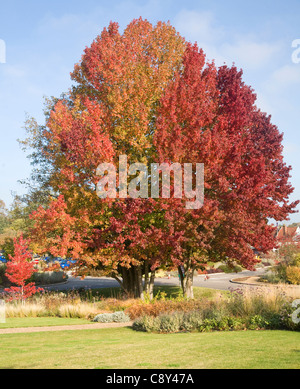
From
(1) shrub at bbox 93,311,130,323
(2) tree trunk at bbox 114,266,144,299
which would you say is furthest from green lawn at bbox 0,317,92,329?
(2) tree trunk at bbox 114,266,144,299

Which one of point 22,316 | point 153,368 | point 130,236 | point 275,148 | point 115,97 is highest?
point 115,97

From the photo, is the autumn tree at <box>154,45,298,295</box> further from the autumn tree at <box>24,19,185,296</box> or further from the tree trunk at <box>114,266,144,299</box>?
the tree trunk at <box>114,266,144,299</box>

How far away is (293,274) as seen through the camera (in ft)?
93.6

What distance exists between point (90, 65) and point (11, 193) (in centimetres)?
1675

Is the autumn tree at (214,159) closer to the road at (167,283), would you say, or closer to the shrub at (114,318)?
the shrub at (114,318)

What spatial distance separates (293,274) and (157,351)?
2263cm

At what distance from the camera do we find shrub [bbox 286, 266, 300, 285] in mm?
28078

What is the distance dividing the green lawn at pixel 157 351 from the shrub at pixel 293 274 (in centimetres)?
1863

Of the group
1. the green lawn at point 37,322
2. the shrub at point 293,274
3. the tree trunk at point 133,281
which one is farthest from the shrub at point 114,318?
the shrub at point 293,274

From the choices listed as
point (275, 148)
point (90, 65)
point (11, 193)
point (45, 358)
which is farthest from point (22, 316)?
point (11, 193)

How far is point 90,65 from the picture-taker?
66.6 ft

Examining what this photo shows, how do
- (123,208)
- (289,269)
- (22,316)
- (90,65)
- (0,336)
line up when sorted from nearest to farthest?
(0,336), (123,208), (22,316), (90,65), (289,269)
